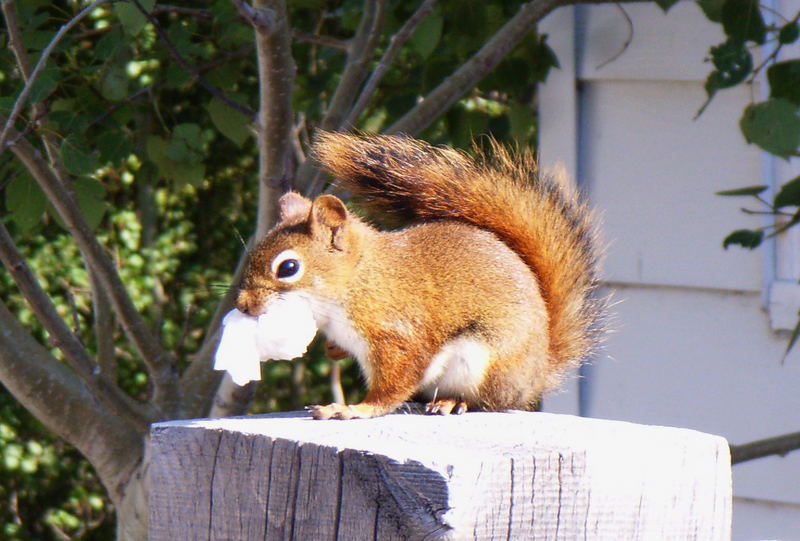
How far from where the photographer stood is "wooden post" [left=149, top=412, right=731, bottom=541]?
100cm

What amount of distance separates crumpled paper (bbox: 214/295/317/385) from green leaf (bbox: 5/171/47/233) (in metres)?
0.81

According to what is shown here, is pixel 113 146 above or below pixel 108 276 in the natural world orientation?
above

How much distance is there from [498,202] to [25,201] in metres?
0.96

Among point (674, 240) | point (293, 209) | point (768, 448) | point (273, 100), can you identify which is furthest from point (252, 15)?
point (674, 240)

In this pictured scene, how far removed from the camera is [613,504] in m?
1.09

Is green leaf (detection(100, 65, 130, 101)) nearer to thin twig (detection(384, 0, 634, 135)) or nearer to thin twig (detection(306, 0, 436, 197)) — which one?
thin twig (detection(306, 0, 436, 197))

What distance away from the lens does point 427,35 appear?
7.32 feet

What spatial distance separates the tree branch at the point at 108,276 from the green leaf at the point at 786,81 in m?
1.21

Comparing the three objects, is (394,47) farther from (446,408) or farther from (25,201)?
(446,408)

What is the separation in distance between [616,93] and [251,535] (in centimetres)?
198

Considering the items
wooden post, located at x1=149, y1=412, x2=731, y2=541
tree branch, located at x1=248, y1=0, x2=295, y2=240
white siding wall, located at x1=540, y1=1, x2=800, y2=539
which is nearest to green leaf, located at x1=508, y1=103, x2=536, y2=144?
white siding wall, located at x1=540, y1=1, x2=800, y2=539

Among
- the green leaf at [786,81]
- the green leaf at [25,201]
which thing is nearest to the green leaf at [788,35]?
the green leaf at [786,81]

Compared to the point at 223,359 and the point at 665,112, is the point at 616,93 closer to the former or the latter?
the point at 665,112

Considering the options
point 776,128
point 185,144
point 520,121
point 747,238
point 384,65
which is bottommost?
point 747,238
